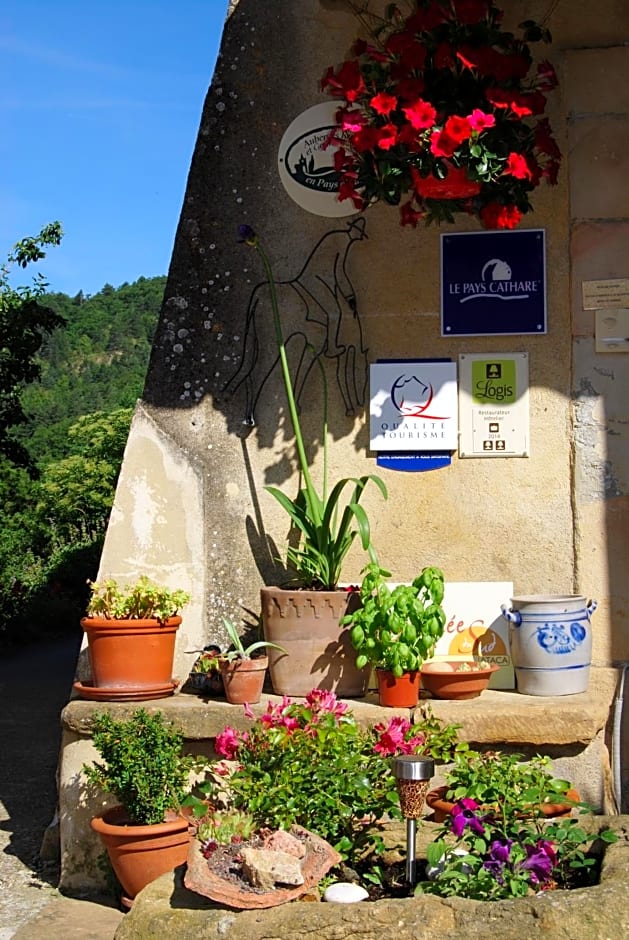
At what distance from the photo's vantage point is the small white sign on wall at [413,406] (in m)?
4.59

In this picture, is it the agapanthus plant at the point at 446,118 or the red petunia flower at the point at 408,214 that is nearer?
the agapanthus plant at the point at 446,118

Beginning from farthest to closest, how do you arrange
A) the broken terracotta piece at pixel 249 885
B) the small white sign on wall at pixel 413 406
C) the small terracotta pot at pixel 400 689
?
the small white sign on wall at pixel 413 406
the small terracotta pot at pixel 400 689
the broken terracotta piece at pixel 249 885

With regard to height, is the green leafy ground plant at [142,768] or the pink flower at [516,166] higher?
the pink flower at [516,166]

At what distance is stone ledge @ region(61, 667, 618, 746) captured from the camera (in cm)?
388

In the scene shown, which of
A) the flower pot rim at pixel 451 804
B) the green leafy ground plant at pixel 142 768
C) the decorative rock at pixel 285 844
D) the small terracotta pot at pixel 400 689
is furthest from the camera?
the small terracotta pot at pixel 400 689

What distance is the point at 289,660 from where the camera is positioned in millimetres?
4242

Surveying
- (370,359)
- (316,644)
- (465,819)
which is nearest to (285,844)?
(465,819)

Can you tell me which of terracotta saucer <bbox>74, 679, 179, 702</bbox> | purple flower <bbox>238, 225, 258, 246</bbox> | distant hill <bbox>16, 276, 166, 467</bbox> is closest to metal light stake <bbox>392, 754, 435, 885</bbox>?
terracotta saucer <bbox>74, 679, 179, 702</bbox>

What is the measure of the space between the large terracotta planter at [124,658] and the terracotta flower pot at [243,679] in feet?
1.00

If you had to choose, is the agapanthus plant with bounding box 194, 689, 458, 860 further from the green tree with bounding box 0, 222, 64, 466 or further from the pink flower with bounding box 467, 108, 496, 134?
the green tree with bounding box 0, 222, 64, 466

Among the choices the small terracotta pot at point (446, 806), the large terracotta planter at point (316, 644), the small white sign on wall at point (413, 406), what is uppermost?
the small white sign on wall at point (413, 406)

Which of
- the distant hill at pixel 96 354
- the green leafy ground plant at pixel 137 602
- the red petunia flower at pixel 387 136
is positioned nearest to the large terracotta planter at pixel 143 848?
the green leafy ground plant at pixel 137 602

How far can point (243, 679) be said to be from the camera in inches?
161

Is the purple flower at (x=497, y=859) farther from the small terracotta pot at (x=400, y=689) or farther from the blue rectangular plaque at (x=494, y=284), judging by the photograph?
the blue rectangular plaque at (x=494, y=284)
